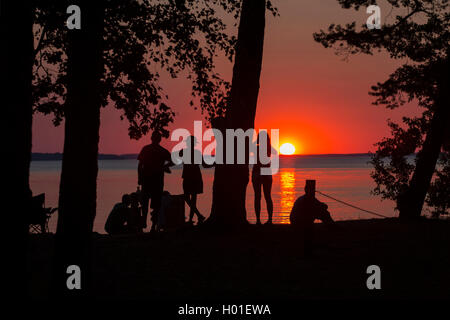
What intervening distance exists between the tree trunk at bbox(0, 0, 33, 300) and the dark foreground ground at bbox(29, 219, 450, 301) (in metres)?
2.00

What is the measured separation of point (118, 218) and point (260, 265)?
6001 mm

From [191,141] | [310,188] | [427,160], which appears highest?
[191,141]

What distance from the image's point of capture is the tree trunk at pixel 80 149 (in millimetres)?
6320

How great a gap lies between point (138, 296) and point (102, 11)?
3563mm

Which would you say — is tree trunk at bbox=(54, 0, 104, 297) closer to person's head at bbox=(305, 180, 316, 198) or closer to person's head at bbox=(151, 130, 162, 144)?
person's head at bbox=(305, 180, 316, 198)

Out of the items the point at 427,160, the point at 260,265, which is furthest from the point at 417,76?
the point at 260,265

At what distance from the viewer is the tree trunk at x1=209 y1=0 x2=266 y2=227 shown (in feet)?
37.8

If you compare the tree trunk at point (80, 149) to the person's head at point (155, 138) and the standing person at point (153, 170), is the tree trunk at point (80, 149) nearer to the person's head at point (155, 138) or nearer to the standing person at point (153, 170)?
the standing person at point (153, 170)

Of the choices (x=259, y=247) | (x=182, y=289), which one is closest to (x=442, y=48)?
(x=259, y=247)

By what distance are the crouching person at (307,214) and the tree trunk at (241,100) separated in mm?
1885

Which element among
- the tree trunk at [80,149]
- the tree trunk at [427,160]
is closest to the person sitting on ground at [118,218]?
the tree trunk at [80,149]

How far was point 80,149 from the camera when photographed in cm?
634

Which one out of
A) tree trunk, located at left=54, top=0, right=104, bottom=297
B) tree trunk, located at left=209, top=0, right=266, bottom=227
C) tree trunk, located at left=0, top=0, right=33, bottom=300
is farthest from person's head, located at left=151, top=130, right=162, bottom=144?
tree trunk, located at left=0, top=0, right=33, bottom=300

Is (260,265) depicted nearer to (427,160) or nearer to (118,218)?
(118,218)
